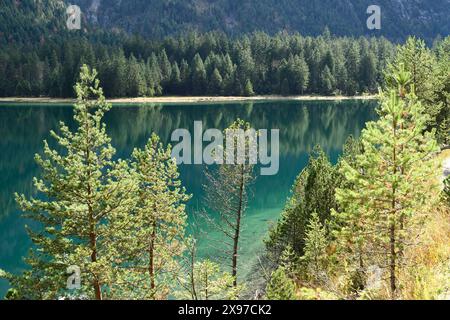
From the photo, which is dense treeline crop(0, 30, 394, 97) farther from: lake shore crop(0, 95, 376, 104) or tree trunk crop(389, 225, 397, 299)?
tree trunk crop(389, 225, 397, 299)

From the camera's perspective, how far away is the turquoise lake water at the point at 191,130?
40.2 m

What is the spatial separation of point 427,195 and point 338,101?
165 metres

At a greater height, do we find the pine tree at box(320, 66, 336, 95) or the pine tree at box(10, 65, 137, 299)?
the pine tree at box(320, 66, 336, 95)

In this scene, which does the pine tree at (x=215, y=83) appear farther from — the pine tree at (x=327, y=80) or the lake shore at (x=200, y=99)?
the pine tree at (x=327, y=80)

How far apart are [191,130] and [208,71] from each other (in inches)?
3549

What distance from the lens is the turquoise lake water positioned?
4023 cm

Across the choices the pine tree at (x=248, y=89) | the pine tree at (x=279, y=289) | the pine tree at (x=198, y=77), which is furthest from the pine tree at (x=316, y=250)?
the pine tree at (x=198, y=77)

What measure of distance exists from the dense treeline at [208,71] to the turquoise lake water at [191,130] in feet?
52.2

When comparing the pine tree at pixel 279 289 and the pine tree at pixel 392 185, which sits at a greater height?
the pine tree at pixel 392 185

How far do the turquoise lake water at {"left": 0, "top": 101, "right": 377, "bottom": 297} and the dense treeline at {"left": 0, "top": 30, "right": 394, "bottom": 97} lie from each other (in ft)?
52.2

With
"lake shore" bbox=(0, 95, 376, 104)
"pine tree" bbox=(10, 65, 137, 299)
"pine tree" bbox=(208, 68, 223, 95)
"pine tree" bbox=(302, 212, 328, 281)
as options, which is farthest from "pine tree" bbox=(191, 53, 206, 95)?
"pine tree" bbox=(10, 65, 137, 299)

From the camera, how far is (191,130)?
99000mm

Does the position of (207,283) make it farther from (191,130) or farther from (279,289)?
(191,130)

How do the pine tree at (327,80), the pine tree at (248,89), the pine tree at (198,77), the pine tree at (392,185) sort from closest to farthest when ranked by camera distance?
the pine tree at (392,185)
the pine tree at (248,89)
the pine tree at (327,80)
the pine tree at (198,77)
